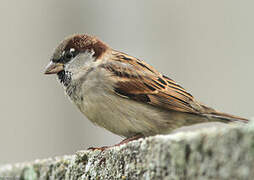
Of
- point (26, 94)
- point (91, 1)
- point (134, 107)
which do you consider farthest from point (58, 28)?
point (134, 107)

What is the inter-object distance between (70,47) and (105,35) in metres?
1.81

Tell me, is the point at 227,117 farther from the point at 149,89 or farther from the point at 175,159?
the point at 175,159

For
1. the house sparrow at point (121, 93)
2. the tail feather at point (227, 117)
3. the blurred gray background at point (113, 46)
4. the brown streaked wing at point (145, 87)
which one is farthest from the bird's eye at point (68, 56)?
the blurred gray background at point (113, 46)

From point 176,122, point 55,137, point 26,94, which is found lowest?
point 176,122

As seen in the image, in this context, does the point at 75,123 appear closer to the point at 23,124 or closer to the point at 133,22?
the point at 23,124

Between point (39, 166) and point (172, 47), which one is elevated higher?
point (172, 47)

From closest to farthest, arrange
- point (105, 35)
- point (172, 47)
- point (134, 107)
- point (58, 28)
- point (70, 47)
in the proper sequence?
point (134, 107) < point (70, 47) < point (172, 47) < point (105, 35) < point (58, 28)

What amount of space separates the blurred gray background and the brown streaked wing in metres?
1.00

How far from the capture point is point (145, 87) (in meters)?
2.69

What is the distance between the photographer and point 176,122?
2.65 meters

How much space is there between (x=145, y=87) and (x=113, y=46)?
71.1 inches

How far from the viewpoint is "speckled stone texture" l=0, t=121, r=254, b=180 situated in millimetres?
1020

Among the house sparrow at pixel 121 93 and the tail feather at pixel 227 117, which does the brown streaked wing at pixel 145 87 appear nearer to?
the house sparrow at pixel 121 93

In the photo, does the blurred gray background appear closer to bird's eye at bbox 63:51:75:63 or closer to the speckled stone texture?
bird's eye at bbox 63:51:75:63
